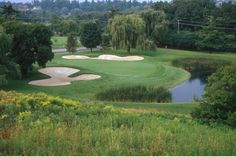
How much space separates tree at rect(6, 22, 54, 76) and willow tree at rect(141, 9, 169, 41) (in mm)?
36020

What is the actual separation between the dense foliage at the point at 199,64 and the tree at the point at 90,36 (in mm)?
16482

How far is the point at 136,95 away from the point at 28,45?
11.5m

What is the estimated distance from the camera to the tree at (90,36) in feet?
→ 235

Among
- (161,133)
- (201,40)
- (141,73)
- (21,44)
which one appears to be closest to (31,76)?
(21,44)

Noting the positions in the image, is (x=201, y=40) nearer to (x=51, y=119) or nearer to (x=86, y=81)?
(x=86, y=81)

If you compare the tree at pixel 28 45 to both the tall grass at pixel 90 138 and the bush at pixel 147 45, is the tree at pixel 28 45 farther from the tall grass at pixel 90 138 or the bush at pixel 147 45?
the bush at pixel 147 45

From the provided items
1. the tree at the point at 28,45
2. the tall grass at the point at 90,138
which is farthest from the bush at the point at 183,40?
the tall grass at the point at 90,138

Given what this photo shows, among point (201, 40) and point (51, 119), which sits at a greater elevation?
point (51, 119)

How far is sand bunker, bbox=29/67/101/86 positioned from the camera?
39344 mm

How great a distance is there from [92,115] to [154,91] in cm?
2086

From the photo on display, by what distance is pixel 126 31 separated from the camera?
64.1 metres

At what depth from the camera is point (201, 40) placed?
7706cm

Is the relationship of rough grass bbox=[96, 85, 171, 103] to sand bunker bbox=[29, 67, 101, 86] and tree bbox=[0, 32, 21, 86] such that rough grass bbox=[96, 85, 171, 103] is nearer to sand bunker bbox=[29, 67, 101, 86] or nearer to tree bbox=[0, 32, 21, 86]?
sand bunker bbox=[29, 67, 101, 86]

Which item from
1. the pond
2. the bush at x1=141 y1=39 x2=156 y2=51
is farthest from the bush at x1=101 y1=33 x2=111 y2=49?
the pond
